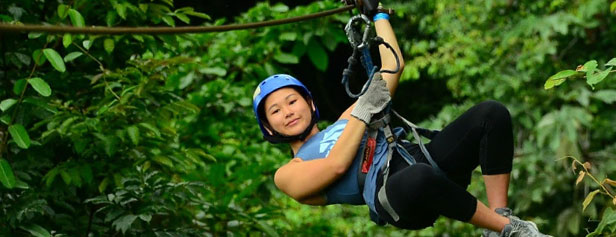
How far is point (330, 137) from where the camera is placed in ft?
11.2

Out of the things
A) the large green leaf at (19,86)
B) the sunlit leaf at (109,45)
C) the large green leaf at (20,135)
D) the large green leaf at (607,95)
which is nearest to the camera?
the large green leaf at (20,135)

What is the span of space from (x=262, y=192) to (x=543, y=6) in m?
3.28

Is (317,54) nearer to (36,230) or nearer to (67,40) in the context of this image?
(67,40)

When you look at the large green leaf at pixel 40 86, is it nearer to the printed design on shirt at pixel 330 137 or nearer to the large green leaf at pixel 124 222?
the large green leaf at pixel 124 222

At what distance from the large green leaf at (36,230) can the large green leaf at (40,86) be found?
516 mm

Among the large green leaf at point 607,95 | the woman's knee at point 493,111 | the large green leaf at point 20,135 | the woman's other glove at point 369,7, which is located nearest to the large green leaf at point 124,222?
the large green leaf at point 20,135

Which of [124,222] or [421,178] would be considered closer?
[421,178]

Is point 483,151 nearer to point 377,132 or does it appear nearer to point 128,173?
point 377,132

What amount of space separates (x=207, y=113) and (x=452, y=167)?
7.31 feet

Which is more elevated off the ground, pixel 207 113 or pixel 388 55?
pixel 388 55

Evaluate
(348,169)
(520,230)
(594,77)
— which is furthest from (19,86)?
(594,77)

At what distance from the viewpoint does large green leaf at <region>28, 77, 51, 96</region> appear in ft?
12.8

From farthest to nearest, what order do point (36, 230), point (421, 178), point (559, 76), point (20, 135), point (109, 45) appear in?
point (109, 45) → point (36, 230) → point (20, 135) → point (559, 76) → point (421, 178)

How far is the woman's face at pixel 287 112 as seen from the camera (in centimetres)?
343
